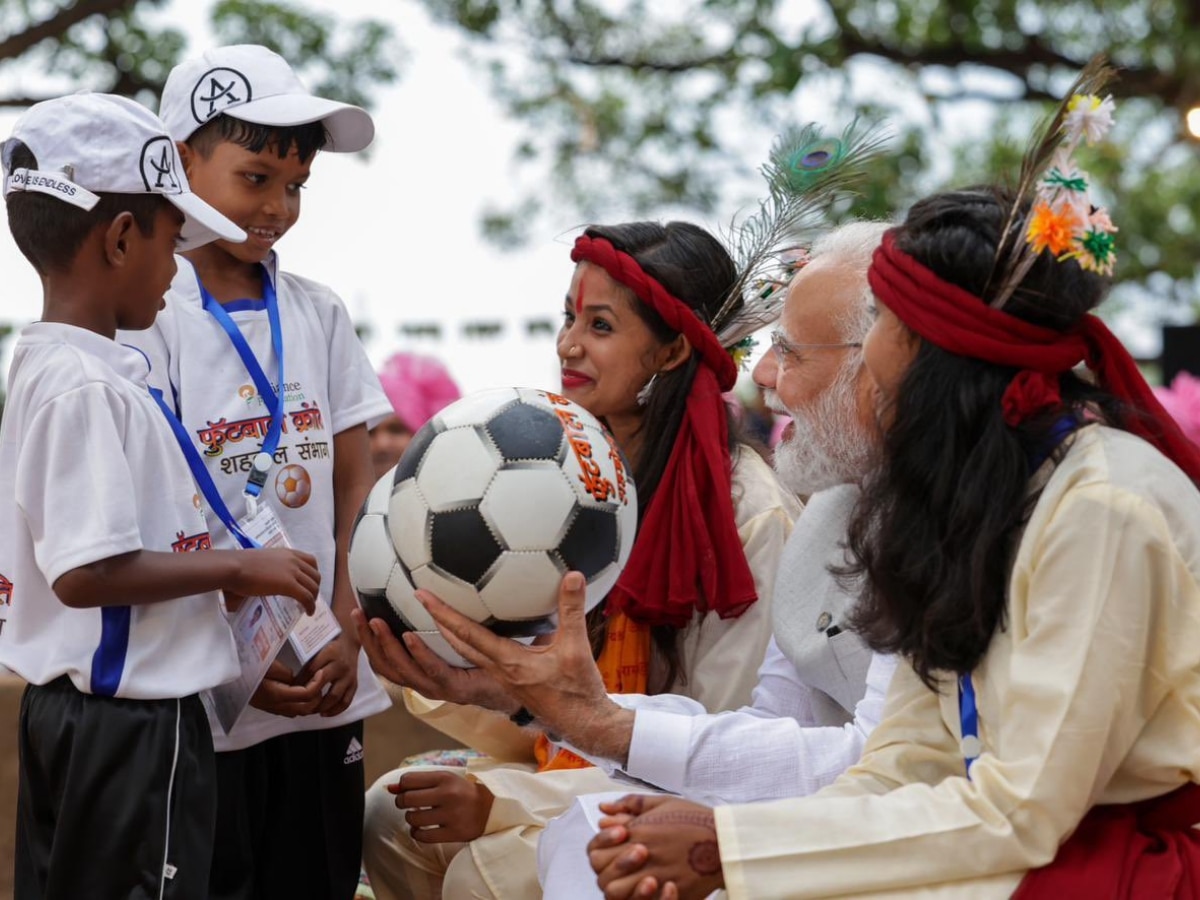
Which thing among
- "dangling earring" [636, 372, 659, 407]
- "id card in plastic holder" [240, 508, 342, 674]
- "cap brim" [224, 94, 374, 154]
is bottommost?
"id card in plastic holder" [240, 508, 342, 674]

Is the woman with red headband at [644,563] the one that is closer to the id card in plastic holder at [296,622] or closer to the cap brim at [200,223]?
the id card in plastic holder at [296,622]

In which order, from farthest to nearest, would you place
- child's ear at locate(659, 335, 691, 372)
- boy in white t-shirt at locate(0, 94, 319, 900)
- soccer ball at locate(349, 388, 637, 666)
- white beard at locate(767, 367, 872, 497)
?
child's ear at locate(659, 335, 691, 372)
white beard at locate(767, 367, 872, 497)
boy in white t-shirt at locate(0, 94, 319, 900)
soccer ball at locate(349, 388, 637, 666)

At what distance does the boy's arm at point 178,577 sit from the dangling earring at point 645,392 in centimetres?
121

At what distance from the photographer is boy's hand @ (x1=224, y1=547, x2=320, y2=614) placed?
2.97 meters

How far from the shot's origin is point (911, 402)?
8.29 feet

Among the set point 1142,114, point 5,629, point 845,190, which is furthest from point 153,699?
point 1142,114

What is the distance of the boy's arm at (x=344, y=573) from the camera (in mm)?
3354

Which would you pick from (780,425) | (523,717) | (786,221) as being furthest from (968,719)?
(780,425)

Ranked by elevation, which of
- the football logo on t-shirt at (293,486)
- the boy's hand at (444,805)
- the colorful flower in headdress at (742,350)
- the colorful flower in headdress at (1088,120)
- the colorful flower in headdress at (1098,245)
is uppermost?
the colorful flower in headdress at (1088,120)

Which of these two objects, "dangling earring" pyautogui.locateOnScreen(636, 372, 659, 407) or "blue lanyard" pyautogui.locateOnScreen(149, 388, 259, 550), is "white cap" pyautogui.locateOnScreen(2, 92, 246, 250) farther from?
"dangling earring" pyautogui.locateOnScreen(636, 372, 659, 407)

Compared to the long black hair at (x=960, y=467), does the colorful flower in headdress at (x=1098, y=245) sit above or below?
above

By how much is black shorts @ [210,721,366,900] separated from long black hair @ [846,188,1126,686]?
147 centimetres

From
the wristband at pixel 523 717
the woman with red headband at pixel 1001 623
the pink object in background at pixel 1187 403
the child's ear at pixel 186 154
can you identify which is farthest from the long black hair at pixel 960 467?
the pink object in background at pixel 1187 403

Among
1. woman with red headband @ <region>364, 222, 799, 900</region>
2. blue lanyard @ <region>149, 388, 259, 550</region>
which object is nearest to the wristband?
woman with red headband @ <region>364, 222, 799, 900</region>
